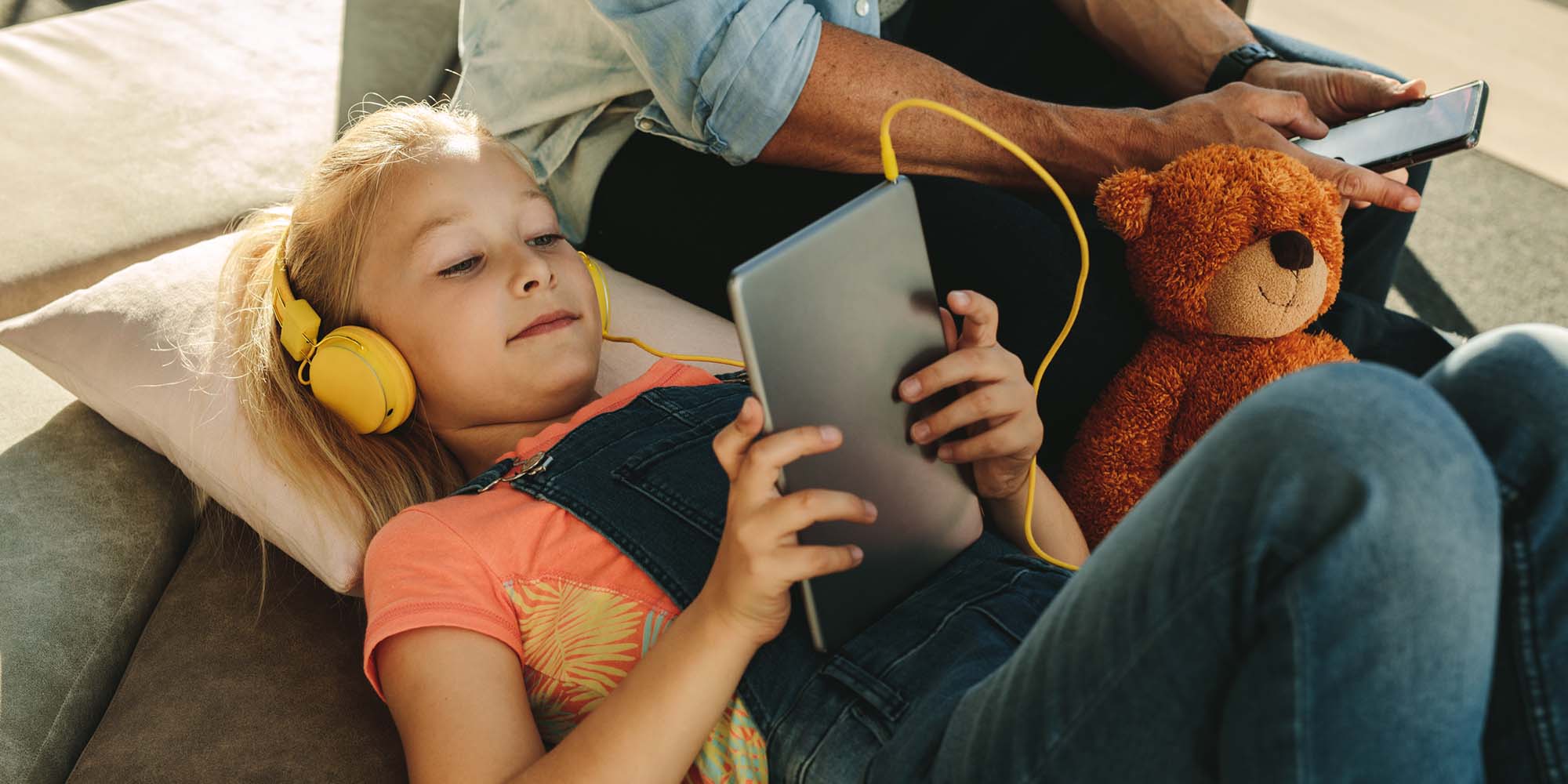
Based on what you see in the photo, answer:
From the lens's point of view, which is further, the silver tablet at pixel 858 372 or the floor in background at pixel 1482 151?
the floor in background at pixel 1482 151

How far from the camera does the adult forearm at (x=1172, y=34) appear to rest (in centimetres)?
152

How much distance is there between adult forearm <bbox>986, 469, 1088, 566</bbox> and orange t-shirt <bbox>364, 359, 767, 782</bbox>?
0.33m

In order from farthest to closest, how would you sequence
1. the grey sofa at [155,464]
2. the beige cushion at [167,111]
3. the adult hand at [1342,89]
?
the beige cushion at [167,111] → the adult hand at [1342,89] → the grey sofa at [155,464]

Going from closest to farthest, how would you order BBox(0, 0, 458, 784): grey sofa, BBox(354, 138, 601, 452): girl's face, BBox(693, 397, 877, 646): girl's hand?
BBox(693, 397, 877, 646): girl's hand, BBox(0, 0, 458, 784): grey sofa, BBox(354, 138, 601, 452): girl's face

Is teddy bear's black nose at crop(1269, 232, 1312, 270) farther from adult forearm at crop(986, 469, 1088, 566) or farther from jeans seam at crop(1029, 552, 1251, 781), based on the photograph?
jeans seam at crop(1029, 552, 1251, 781)

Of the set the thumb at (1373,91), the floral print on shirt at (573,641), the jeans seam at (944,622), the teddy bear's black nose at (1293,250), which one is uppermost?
the thumb at (1373,91)

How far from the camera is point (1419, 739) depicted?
0.53m

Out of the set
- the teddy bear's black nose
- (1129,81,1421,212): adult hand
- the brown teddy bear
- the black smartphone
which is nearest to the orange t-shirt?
the brown teddy bear

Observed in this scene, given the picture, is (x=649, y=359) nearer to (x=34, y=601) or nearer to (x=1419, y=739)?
(x=34, y=601)

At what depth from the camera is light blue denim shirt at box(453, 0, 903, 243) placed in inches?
44.0

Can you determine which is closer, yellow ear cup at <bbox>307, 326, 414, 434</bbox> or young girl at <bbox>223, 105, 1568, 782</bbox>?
young girl at <bbox>223, 105, 1568, 782</bbox>

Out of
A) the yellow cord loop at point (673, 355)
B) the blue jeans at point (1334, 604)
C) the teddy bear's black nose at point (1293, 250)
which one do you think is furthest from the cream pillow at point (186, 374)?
the blue jeans at point (1334, 604)

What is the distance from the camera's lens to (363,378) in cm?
103

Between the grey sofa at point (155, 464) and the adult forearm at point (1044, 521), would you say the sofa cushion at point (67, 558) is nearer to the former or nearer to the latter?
the grey sofa at point (155, 464)
